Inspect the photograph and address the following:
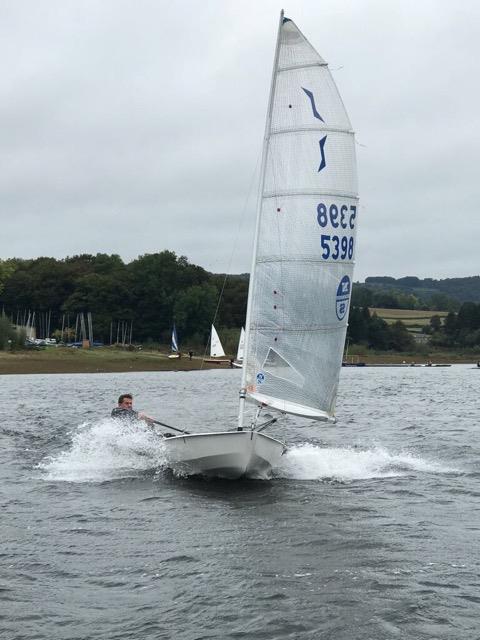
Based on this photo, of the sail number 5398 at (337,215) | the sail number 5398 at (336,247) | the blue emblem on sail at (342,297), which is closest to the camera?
the sail number 5398 at (337,215)

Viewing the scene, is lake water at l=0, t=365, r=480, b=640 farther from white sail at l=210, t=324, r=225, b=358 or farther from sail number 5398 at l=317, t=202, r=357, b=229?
white sail at l=210, t=324, r=225, b=358

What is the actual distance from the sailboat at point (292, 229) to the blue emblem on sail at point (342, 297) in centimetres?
14

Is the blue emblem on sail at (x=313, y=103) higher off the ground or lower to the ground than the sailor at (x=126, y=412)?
higher

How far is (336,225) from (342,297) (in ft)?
4.86

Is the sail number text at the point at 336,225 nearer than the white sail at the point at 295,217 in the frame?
No

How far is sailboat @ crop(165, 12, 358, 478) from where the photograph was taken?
18281 millimetres

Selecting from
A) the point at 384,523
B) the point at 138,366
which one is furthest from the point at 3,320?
the point at 384,523

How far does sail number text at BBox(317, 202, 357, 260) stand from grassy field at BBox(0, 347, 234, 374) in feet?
159

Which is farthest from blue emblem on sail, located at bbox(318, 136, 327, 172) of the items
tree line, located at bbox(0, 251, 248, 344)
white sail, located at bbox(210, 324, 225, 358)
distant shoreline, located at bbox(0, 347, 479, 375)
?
tree line, located at bbox(0, 251, 248, 344)

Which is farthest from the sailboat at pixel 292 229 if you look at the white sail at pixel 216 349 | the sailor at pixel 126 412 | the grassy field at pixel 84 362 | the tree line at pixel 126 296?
the tree line at pixel 126 296

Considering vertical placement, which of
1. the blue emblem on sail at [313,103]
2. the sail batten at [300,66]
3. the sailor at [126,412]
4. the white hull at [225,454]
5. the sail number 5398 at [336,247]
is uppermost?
the sail batten at [300,66]

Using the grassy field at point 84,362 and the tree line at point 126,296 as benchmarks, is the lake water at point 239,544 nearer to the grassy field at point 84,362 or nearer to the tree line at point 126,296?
the grassy field at point 84,362

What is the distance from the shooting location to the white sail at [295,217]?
720 inches

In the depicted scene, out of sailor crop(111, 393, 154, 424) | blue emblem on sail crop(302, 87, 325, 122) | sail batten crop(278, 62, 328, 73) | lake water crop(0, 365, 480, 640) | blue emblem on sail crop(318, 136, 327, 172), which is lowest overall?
lake water crop(0, 365, 480, 640)
